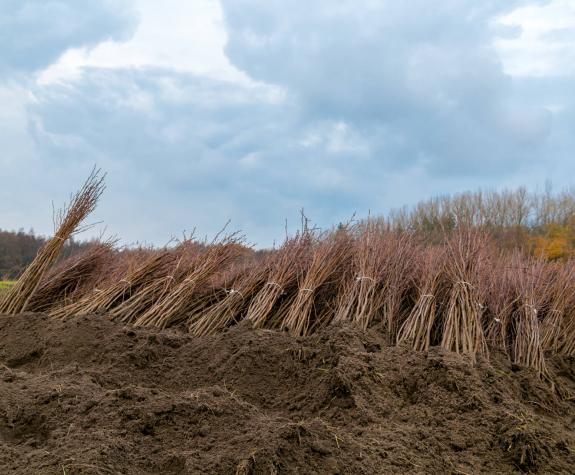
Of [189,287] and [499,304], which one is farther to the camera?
[189,287]

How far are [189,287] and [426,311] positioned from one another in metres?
2.53

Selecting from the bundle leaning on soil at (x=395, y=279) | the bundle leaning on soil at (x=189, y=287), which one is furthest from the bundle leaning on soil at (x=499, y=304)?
the bundle leaning on soil at (x=189, y=287)

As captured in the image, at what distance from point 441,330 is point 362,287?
2.63ft

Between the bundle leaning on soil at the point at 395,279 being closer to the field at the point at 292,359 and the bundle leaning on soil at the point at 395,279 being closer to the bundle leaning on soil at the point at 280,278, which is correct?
the field at the point at 292,359

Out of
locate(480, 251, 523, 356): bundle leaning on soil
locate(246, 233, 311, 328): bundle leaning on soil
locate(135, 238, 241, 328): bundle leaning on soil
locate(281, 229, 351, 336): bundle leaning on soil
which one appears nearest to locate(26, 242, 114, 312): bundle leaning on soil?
locate(135, 238, 241, 328): bundle leaning on soil

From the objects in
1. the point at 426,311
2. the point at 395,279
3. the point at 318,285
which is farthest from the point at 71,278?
the point at 426,311

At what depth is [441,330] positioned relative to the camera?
5.59m

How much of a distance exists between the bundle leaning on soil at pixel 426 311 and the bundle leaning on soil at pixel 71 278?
13.3 feet

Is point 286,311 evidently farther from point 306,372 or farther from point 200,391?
point 200,391

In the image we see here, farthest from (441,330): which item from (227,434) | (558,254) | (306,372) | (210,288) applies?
(558,254)

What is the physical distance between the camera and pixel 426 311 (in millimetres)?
5344

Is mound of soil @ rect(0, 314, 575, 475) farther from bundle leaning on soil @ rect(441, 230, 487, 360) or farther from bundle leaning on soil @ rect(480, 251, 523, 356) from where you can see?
bundle leaning on soil @ rect(480, 251, 523, 356)

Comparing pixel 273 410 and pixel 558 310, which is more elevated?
pixel 558 310

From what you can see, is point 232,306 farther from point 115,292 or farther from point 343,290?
point 115,292
